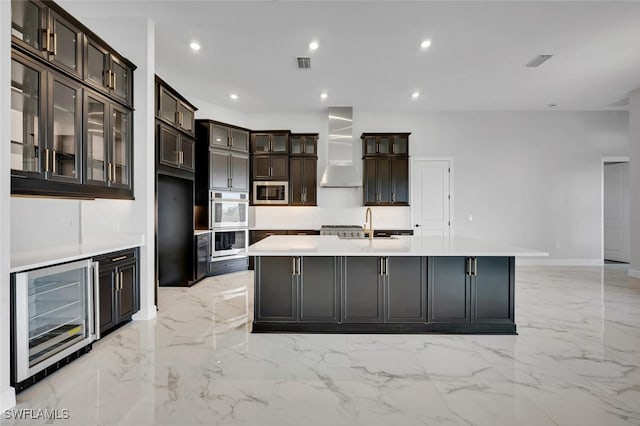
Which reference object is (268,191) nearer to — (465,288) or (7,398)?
(465,288)

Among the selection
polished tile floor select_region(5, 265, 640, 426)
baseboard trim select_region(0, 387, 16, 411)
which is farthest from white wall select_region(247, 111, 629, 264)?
baseboard trim select_region(0, 387, 16, 411)

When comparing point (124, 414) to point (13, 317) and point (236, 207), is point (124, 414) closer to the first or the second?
point (13, 317)

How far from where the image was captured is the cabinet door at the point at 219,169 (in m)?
6.03

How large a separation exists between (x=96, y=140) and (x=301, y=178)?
416 centimetres

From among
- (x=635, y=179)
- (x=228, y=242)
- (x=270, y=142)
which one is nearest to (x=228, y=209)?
(x=228, y=242)

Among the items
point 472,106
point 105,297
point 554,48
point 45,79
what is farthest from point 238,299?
point 472,106

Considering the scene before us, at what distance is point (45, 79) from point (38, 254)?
1374 millimetres

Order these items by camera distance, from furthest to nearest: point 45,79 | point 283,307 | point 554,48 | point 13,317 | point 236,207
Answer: point 236,207 → point 554,48 → point 283,307 → point 45,79 → point 13,317

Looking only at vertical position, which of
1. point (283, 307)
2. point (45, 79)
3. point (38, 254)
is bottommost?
point (283, 307)

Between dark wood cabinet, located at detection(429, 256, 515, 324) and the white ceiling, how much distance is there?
2.66 m

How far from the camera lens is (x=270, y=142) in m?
6.92

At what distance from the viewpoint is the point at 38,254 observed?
272 centimetres

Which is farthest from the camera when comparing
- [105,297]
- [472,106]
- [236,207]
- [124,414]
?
[472,106]

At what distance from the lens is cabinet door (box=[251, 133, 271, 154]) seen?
22.7 ft
